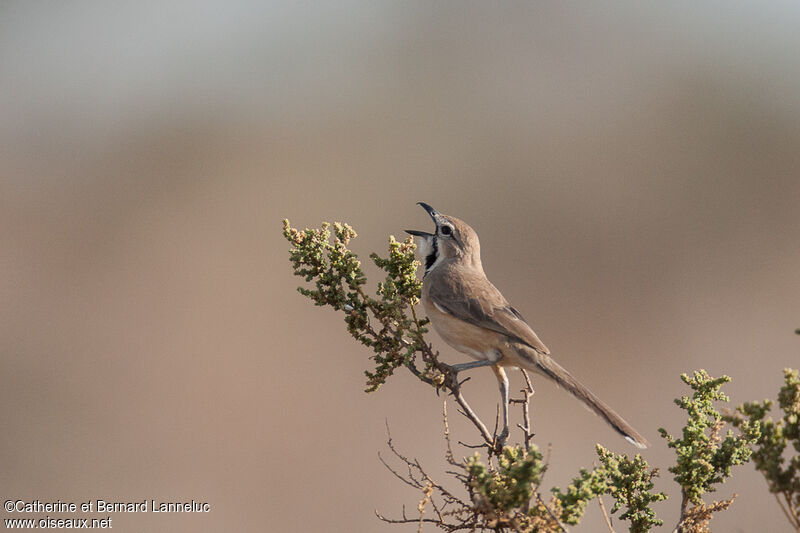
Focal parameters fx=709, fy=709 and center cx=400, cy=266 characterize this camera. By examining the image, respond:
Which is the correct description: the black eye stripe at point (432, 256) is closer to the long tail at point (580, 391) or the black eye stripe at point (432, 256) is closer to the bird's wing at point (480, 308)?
the bird's wing at point (480, 308)

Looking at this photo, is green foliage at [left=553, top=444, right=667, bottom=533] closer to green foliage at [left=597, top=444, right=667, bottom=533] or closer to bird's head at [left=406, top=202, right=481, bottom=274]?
green foliage at [left=597, top=444, right=667, bottom=533]

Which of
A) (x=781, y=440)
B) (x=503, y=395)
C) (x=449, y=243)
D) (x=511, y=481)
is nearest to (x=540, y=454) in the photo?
(x=511, y=481)

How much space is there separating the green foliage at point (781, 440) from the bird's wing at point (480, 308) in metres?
2.17

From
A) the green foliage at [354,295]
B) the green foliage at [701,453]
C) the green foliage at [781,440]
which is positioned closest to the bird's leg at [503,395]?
the green foliage at [354,295]

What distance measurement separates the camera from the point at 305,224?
1919 cm

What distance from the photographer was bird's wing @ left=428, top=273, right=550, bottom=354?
4949mm

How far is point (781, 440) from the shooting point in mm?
2695

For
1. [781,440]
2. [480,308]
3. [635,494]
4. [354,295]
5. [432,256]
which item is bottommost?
[781,440]

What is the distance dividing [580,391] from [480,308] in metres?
0.98

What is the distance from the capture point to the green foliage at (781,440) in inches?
102

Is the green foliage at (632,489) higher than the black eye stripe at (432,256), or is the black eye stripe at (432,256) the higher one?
the black eye stripe at (432,256)

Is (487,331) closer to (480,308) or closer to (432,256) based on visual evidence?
(480,308)

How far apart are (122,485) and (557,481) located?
683 cm

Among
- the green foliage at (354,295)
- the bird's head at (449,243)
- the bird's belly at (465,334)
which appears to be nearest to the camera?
the green foliage at (354,295)
